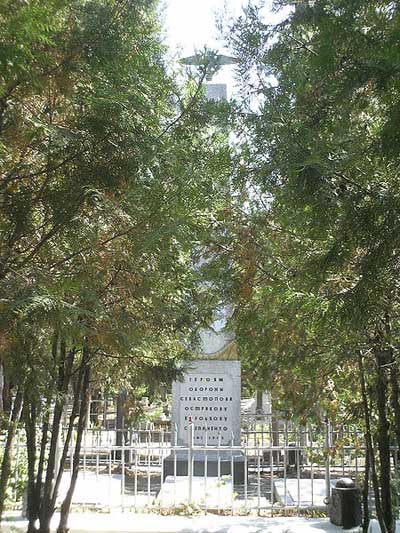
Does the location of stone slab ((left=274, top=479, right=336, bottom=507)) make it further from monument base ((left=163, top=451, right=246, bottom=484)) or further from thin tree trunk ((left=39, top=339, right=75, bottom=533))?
thin tree trunk ((left=39, top=339, right=75, bottom=533))

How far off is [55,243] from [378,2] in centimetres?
223

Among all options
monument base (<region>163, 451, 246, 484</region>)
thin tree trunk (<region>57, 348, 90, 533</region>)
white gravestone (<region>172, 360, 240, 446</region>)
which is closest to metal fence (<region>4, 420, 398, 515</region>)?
monument base (<region>163, 451, 246, 484</region>)

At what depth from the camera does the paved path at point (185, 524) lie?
19.4 feet

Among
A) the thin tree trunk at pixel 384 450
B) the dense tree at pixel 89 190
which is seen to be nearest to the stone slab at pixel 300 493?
the thin tree trunk at pixel 384 450

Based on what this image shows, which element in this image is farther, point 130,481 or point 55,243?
point 130,481

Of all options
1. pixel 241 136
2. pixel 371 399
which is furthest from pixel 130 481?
pixel 241 136

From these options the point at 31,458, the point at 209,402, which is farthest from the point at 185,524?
the point at 209,402

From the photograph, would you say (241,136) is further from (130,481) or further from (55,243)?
(130,481)

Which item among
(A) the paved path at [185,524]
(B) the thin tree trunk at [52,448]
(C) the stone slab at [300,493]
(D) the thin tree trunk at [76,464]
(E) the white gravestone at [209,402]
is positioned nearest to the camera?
(B) the thin tree trunk at [52,448]

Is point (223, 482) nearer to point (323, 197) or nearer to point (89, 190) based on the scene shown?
point (323, 197)

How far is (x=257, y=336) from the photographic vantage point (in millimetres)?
4715

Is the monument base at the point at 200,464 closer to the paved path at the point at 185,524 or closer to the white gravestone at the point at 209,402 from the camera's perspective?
the white gravestone at the point at 209,402

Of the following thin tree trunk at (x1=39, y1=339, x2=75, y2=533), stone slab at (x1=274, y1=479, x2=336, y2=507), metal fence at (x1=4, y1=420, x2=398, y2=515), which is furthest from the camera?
stone slab at (x1=274, y1=479, x2=336, y2=507)

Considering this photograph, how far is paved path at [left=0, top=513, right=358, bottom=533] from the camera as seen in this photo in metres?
5.90
